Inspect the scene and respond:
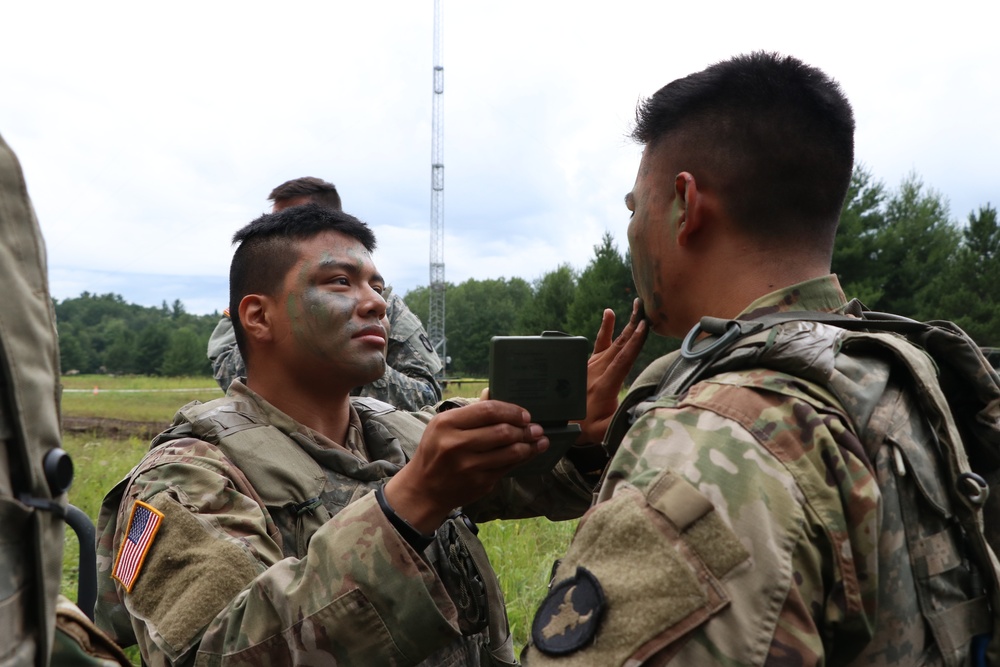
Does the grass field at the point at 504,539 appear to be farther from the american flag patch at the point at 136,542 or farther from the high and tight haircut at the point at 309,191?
the high and tight haircut at the point at 309,191

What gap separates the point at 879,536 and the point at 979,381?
1.73ft

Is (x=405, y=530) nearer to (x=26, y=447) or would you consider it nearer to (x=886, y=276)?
(x=26, y=447)

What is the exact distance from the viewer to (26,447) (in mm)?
1299

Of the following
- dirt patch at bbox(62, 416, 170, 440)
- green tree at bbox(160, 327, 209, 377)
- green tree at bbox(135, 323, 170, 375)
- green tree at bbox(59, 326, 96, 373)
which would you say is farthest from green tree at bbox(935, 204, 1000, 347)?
green tree at bbox(59, 326, 96, 373)

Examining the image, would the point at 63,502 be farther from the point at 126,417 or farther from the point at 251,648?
the point at 126,417

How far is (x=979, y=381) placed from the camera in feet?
6.14

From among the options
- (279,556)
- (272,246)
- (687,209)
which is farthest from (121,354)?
(687,209)

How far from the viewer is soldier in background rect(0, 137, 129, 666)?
1.28 metres

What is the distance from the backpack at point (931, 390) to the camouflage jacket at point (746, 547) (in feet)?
0.13

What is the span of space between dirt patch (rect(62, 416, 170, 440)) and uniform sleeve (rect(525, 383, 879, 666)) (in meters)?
14.8

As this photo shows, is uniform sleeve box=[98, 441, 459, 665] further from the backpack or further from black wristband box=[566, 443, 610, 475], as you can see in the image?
black wristband box=[566, 443, 610, 475]

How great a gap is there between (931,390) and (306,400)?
206 cm

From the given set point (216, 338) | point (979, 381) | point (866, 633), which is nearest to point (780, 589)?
point (866, 633)

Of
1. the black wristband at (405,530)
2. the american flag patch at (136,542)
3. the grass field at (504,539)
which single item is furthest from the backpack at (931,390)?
the grass field at (504,539)
